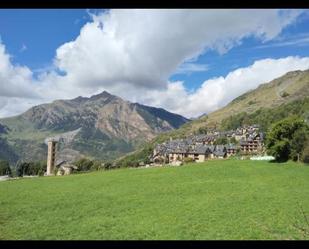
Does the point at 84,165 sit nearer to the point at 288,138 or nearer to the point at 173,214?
the point at 288,138

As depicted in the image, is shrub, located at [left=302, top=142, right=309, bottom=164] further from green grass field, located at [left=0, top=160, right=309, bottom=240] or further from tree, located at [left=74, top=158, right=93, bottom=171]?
tree, located at [left=74, top=158, right=93, bottom=171]

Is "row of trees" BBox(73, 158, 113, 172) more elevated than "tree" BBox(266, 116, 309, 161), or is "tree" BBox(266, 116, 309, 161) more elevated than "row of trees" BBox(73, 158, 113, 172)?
"tree" BBox(266, 116, 309, 161)

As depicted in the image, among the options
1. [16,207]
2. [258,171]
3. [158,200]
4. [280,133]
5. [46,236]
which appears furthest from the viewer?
[280,133]

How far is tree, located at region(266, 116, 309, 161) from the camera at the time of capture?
104 ft

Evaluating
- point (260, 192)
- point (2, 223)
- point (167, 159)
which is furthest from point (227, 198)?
point (167, 159)

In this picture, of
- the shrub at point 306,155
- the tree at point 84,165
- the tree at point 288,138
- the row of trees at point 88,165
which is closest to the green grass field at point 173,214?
the shrub at point 306,155

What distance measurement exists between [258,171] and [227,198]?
12.9 metres

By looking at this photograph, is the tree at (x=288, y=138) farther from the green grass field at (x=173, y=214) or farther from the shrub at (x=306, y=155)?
the green grass field at (x=173, y=214)

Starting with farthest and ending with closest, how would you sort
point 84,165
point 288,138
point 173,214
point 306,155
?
point 84,165 → point 288,138 → point 306,155 → point 173,214

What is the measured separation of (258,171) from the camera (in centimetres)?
2831

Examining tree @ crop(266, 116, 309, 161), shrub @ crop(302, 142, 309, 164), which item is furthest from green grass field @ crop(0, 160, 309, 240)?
tree @ crop(266, 116, 309, 161)

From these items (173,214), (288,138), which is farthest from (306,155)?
(173,214)

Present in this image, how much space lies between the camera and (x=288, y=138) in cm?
3284
